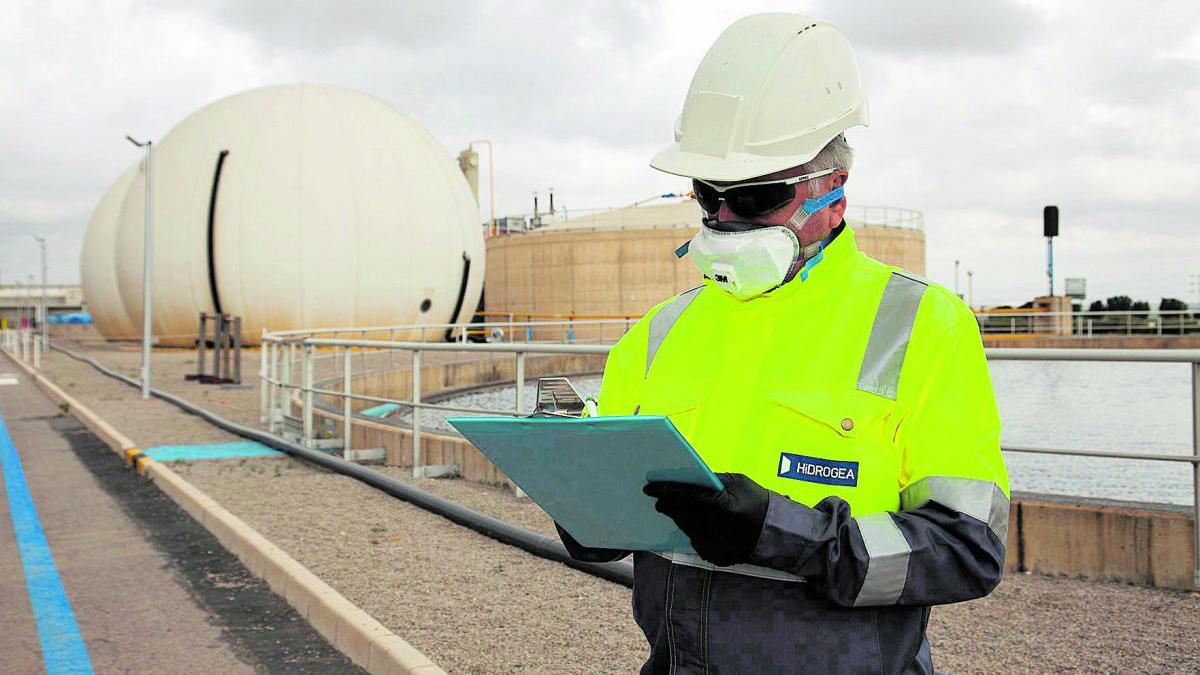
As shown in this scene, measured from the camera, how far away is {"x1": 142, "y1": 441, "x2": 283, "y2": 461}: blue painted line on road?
11.6 m

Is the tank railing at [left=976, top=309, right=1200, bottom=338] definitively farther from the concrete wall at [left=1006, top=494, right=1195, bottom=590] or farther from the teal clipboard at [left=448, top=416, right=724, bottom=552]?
the teal clipboard at [left=448, top=416, right=724, bottom=552]

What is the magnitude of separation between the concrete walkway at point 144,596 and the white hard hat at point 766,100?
3.91 metres

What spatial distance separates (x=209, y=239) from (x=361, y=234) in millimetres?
4916

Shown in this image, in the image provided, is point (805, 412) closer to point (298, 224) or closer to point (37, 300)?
point (298, 224)

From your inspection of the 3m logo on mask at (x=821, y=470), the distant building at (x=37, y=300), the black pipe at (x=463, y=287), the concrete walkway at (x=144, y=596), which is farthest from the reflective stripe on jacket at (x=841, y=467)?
the distant building at (x=37, y=300)

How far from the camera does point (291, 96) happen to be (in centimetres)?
3884

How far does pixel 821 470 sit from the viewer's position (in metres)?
1.74

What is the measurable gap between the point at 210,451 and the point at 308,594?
266 inches

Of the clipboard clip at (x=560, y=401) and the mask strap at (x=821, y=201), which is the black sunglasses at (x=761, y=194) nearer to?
the mask strap at (x=821, y=201)

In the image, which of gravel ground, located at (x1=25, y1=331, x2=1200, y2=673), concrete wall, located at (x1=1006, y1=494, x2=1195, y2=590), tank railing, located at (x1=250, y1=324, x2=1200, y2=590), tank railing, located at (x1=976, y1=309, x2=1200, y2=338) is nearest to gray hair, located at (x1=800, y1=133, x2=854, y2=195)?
gravel ground, located at (x1=25, y1=331, x2=1200, y2=673)

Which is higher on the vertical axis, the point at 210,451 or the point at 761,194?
the point at 761,194

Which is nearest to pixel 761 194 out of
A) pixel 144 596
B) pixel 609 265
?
pixel 144 596

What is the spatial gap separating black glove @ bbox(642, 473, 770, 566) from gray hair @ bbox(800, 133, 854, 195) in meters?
0.56

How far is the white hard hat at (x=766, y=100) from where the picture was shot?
1.83m
